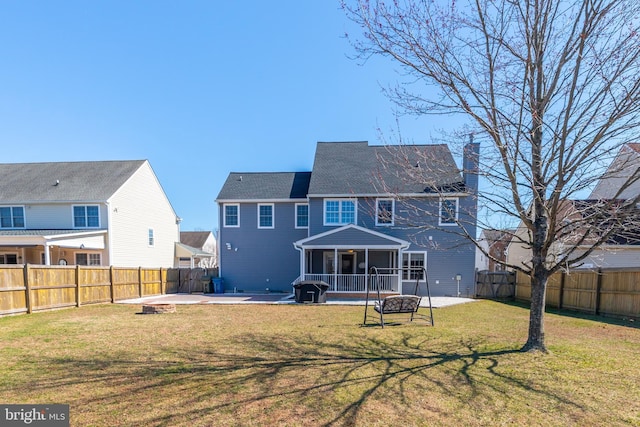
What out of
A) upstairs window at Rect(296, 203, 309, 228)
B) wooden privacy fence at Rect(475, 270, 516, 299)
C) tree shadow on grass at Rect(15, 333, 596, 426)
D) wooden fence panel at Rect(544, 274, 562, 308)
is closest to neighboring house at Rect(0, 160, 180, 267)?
upstairs window at Rect(296, 203, 309, 228)

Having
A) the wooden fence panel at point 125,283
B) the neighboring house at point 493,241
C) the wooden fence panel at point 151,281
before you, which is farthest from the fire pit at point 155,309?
the neighboring house at point 493,241

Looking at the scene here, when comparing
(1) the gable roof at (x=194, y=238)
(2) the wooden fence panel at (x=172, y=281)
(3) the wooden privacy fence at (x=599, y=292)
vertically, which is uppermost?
(1) the gable roof at (x=194, y=238)

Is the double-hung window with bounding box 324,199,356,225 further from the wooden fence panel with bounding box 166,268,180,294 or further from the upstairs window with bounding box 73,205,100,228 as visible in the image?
the upstairs window with bounding box 73,205,100,228

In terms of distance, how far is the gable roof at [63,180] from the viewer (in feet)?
58.4

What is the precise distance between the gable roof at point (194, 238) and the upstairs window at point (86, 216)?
2065cm

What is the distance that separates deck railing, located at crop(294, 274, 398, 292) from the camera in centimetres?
1443

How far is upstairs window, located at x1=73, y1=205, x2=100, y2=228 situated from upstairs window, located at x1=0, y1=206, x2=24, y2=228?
3398 millimetres

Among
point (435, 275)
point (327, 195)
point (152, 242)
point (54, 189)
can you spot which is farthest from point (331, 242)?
point (54, 189)

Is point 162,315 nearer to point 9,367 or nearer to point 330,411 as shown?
point 9,367

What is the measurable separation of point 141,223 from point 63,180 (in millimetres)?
5299

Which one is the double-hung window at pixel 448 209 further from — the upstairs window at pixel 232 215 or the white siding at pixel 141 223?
the white siding at pixel 141 223

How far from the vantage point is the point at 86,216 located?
17578mm

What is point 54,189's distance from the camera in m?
18.4

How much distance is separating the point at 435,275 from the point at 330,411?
13942 mm
